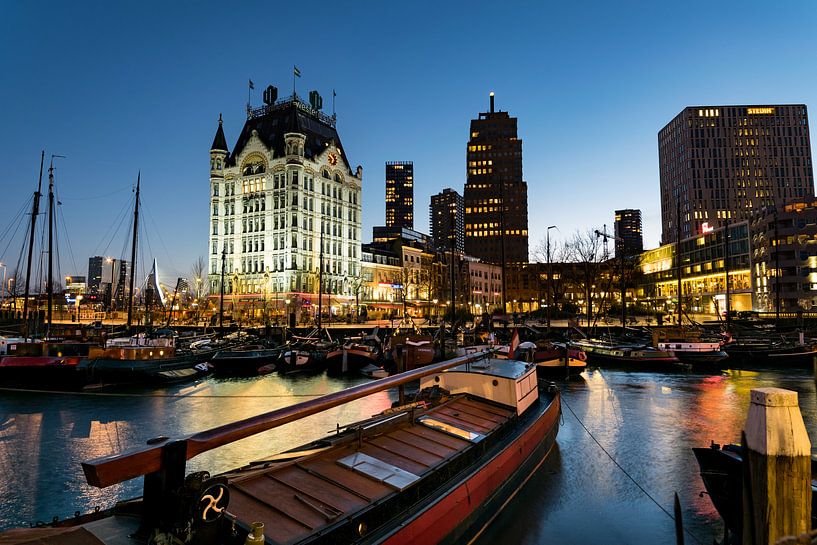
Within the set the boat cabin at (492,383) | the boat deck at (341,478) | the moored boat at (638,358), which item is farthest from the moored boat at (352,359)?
the boat deck at (341,478)

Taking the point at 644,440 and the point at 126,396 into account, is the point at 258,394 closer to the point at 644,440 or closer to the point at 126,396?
the point at 126,396

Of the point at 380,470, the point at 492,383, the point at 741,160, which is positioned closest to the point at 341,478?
the point at 380,470

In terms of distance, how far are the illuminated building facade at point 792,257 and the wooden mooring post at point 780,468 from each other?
98.1 metres

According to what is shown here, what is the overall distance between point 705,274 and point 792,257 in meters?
20.7

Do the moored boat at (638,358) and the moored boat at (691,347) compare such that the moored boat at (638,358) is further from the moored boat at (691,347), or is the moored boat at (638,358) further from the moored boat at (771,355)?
the moored boat at (771,355)

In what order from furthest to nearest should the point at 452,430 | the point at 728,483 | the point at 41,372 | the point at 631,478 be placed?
the point at 41,372 → the point at 631,478 → the point at 452,430 → the point at 728,483

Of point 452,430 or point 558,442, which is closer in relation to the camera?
point 452,430

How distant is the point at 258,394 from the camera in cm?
3008

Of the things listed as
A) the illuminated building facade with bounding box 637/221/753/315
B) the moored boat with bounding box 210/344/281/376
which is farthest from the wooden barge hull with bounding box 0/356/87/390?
the illuminated building facade with bounding box 637/221/753/315

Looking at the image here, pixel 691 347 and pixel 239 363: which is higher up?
pixel 691 347

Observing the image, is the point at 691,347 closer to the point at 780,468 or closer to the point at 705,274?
the point at 780,468

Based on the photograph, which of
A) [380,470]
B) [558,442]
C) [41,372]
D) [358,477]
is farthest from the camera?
[41,372]

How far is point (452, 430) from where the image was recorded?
1068 centimetres

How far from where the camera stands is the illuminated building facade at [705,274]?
96.8m
